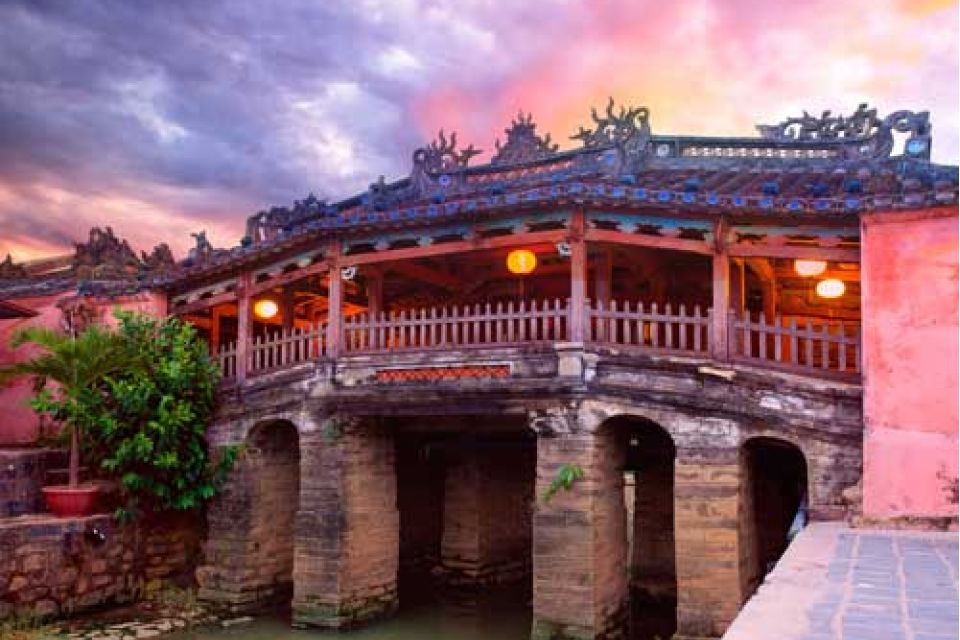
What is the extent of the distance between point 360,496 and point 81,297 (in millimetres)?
7996

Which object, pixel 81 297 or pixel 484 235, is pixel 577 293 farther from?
pixel 81 297

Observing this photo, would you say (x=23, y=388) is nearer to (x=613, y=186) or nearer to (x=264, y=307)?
(x=264, y=307)

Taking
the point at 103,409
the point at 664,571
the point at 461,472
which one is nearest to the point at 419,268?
the point at 461,472

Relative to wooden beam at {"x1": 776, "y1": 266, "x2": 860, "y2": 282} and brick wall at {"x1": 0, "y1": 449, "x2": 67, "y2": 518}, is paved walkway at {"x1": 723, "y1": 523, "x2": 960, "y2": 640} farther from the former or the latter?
brick wall at {"x1": 0, "y1": 449, "x2": 67, "y2": 518}

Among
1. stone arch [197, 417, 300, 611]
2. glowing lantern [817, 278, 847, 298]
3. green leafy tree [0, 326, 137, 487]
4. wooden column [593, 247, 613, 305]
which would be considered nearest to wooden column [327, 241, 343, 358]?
stone arch [197, 417, 300, 611]

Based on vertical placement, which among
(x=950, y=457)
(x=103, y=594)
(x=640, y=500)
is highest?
(x=950, y=457)

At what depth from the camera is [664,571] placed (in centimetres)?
1466

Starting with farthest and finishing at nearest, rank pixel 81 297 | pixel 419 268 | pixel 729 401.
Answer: pixel 81 297 < pixel 419 268 < pixel 729 401

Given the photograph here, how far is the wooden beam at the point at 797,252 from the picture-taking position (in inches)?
396

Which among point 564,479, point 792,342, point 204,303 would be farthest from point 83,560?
point 792,342

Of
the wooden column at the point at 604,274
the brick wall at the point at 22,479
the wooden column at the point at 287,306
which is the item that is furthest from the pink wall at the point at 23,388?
the wooden column at the point at 604,274

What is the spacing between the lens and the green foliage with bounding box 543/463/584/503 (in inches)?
406

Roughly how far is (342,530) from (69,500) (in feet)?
14.5

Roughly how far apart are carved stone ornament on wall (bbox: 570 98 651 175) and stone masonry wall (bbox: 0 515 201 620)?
9.58 metres
